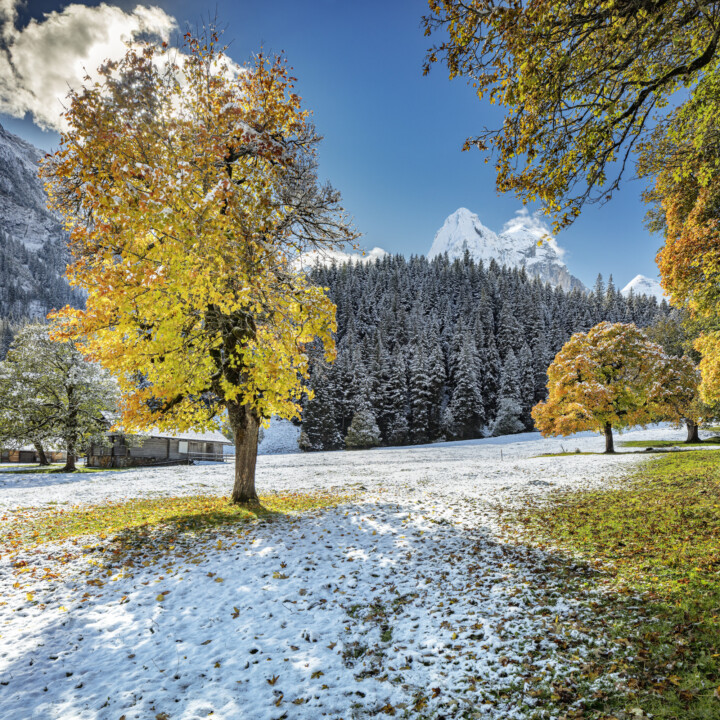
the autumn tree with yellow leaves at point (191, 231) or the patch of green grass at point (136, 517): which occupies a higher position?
the autumn tree with yellow leaves at point (191, 231)

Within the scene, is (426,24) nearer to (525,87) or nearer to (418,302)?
(525,87)

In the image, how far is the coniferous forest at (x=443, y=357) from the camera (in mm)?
61834

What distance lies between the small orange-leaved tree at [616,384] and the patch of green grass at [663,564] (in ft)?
51.9

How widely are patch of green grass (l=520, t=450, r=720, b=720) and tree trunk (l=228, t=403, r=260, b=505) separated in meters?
7.86

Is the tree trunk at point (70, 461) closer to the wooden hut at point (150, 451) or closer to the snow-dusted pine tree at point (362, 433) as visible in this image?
the wooden hut at point (150, 451)

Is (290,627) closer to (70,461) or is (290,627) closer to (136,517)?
(136,517)

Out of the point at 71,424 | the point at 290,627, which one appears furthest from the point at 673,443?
the point at 71,424

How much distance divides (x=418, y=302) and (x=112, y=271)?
3776 inches

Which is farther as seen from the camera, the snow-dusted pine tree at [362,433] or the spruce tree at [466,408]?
the spruce tree at [466,408]

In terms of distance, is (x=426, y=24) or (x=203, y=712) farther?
(x=426, y=24)

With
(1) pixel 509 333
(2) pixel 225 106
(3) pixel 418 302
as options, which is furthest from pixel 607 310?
(2) pixel 225 106

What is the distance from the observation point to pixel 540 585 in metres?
5.88

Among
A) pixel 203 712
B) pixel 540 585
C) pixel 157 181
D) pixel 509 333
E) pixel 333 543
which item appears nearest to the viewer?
pixel 203 712

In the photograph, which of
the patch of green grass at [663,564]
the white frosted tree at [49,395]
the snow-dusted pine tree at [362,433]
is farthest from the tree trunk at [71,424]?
the snow-dusted pine tree at [362,433]
